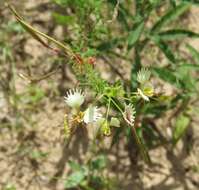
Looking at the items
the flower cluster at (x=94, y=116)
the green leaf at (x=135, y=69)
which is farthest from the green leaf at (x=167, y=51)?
the flower cluster at (x=94, y=116)

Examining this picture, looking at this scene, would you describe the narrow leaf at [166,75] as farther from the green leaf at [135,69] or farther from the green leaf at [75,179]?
the green leaf at [75,179]

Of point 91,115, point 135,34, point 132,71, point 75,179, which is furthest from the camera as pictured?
point 75,179

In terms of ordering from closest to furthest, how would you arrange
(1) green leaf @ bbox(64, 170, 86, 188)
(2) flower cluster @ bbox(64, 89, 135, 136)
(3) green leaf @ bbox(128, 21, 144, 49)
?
(2) flower cluster @ bbox(64, 89, 135, 136)
(3) green leaf @ bbox(128, 21, 144, 49)
(1) green leaf @ bbox(64, 170, 86, 188)

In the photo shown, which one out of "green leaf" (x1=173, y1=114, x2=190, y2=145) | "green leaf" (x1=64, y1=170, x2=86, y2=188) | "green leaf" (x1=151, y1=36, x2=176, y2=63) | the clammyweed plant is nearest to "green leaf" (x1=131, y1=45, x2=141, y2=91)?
the clammyweed plant

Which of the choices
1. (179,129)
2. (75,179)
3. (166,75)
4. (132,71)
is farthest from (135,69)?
(75,179)

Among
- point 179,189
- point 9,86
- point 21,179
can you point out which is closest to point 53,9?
point 9,86

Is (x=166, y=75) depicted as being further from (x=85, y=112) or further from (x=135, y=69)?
(x=85, y=112)

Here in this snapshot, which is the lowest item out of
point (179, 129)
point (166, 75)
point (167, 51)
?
point (179, 129)

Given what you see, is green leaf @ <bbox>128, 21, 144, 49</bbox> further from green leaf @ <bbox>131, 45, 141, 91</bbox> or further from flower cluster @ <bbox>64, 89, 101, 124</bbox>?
flower cluster @ <bbox>64, 89, 101, 124</bbox>
